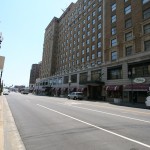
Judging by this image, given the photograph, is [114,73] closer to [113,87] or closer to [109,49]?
[113,87]

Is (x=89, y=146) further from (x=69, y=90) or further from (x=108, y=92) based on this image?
(x=69, y=90)

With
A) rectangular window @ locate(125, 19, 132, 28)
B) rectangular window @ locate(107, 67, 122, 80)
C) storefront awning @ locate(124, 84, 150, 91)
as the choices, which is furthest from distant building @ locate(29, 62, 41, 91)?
storefront awning @ locate(124, 84, 150, 91)

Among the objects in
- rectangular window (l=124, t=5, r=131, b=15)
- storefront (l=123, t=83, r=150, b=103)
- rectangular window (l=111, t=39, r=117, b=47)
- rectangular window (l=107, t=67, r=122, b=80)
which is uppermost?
rectangular window (l=124, t=5, r=131, b=15)

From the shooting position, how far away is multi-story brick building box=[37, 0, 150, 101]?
36.1 metres

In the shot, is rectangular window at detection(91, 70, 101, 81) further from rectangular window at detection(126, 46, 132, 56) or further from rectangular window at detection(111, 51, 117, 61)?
rectangular window at detection(126, 46, 132, 56)

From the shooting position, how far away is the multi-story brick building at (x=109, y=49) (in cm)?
3606

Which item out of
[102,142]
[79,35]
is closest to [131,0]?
[79,35]

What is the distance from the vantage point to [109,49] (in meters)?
45.2

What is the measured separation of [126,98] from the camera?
3775 cm

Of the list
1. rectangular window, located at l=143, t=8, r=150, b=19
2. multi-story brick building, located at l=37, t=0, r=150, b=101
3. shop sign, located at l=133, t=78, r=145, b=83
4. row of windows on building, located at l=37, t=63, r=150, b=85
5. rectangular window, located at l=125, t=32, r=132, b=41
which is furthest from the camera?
rectangular window, located at l=125, t=32, r=132, b=41

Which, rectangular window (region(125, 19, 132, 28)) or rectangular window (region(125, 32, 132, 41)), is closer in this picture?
rectangular window (region(125, 32, 132, 41))

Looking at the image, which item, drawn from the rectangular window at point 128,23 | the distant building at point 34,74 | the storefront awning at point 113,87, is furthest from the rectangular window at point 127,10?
the distant building at point 34,74

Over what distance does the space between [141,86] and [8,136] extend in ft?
99.3

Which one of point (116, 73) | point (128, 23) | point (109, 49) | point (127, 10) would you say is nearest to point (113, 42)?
point (109, 49)
